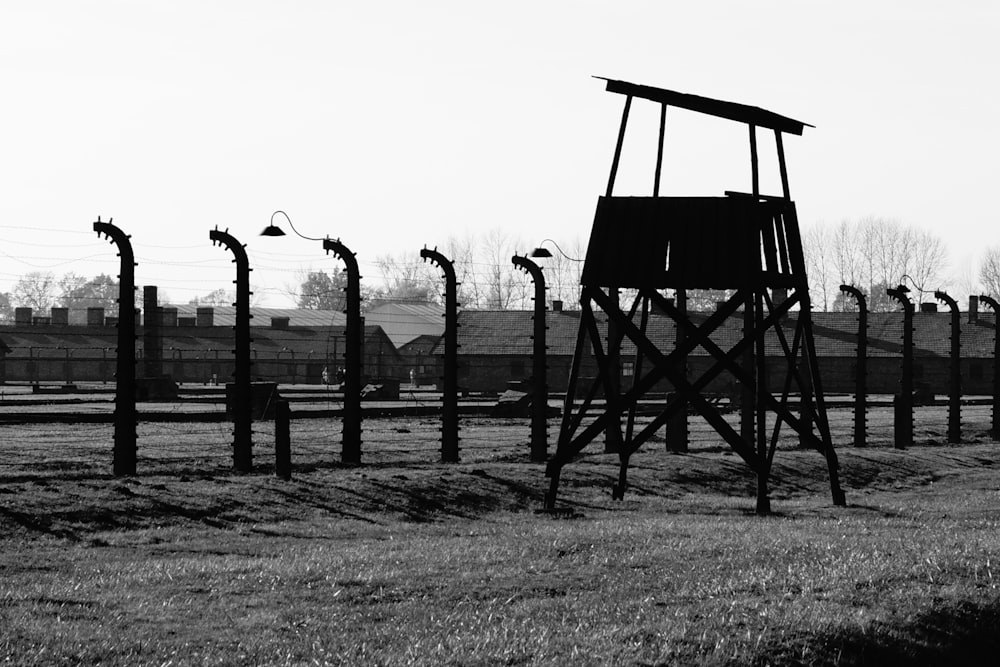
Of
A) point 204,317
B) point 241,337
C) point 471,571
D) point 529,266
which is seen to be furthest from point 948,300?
point 204,317

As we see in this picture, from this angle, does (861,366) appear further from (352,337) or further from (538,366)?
(352,337)

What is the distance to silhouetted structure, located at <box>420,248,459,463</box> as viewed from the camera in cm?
2162

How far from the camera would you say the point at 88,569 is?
12148 mm

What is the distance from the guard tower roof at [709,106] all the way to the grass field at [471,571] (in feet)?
17.0

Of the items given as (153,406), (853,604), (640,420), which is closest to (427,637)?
(853,604)

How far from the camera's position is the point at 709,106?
1856cm

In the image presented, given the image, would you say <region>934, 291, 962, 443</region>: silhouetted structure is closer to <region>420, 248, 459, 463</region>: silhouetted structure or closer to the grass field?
the grass field

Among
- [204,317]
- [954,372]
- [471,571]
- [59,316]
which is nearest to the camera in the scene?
[471,571]

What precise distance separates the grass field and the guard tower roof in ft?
17.0

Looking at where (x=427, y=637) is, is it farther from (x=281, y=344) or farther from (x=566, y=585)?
(x=281, y=344)

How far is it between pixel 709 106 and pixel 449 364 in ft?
19.6

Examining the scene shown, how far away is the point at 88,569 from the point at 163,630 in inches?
129

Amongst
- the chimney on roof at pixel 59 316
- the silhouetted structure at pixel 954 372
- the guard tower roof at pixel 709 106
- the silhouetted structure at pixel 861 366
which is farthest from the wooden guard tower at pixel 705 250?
the chimney on roof at pixel 59 316

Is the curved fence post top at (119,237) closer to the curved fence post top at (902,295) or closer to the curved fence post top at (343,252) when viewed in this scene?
the curved fence post top at (343,252)
